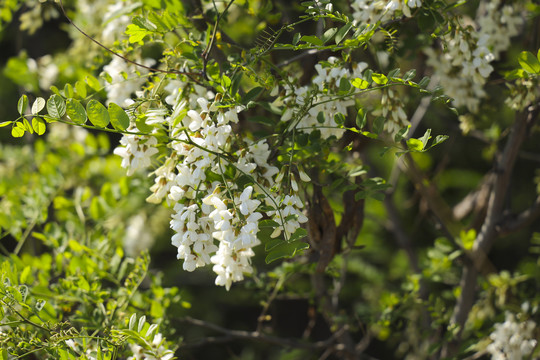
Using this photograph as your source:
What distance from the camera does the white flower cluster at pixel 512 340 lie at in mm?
1266

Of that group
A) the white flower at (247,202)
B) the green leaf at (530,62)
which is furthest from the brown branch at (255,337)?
the green leaf at (530,62)

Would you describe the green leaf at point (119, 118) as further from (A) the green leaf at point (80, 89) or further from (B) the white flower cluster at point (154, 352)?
(B) the white flower cluster at point (154, 352)

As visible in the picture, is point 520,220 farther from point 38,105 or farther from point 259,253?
point 259,253

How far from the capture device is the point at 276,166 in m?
0.96

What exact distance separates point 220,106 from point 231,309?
2.17 metres

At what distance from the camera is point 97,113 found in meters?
0.83

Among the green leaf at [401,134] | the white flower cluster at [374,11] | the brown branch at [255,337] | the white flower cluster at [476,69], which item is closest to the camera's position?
the green leaf at [401,134]

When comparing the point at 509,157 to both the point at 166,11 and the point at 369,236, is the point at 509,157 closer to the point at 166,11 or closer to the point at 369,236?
the point at 166,11

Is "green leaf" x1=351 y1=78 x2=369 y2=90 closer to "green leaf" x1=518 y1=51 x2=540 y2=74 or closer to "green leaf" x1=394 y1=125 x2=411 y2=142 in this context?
"green leaf" x1=394 y1=125 x2=411 y2=142

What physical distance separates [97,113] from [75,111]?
34 millimetres

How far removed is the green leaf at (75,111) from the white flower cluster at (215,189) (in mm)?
94

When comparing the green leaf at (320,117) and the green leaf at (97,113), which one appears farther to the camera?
the green leaf at (320,117)

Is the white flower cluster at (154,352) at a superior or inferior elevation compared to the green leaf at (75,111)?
inferior

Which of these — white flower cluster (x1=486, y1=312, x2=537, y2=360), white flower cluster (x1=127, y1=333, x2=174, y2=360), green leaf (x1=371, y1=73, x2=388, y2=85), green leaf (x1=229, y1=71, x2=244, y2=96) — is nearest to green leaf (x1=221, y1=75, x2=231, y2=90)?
green leaf (x1=229, y1=71, x2=244, y2=96)
